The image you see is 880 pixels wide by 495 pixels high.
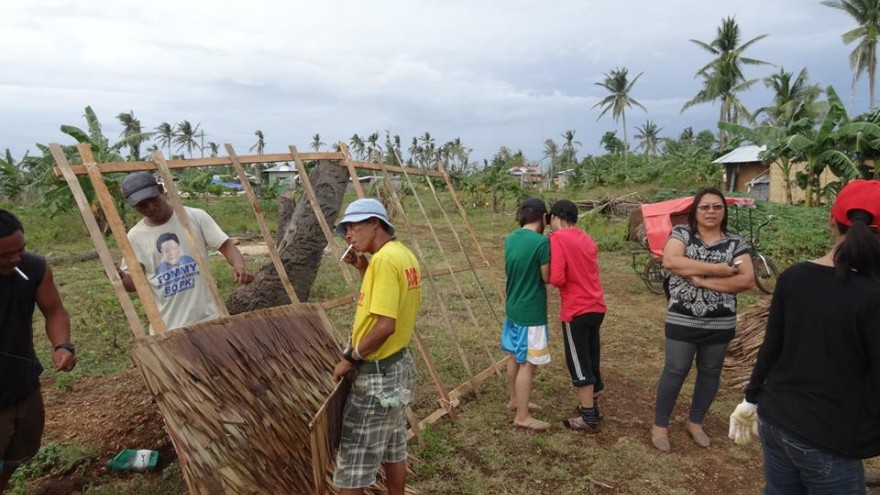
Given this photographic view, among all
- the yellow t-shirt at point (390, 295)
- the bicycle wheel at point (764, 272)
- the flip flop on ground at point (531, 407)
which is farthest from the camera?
the bicycle wheel at point (764, 272)

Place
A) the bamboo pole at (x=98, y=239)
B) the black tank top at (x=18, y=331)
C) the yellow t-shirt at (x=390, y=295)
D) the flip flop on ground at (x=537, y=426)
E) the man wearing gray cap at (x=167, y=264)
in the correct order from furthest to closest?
the flip flop on ground at (x=537, y=426), the man wearing gray cap at (x=167, y=264), the bamboo pole at (x=98, y=239), the black tank top at (x=18, y=331), the yellow t-shirt at (x=390, y=295)

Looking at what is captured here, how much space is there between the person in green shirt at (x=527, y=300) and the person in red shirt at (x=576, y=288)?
10 cm

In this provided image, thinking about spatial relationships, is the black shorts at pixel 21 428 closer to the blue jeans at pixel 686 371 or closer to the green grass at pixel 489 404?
the green grass at pixel 489 404

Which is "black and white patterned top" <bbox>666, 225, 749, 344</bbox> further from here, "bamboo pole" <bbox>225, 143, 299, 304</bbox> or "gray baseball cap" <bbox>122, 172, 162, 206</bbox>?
"gray baseball cap" <bbox>122, 172, 162, 206</bbox>

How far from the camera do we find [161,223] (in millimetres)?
2980

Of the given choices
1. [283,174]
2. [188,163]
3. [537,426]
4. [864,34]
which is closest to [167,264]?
[188,163]

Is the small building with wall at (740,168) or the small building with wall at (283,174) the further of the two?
the small building with wall at (283,174)

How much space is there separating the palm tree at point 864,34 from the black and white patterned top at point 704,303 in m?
31.7

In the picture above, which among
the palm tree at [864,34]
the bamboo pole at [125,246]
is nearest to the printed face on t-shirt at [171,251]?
the bamboo pole at [125,246]

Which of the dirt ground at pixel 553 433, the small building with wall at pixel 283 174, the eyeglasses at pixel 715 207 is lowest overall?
the dirt ground at pixel 553 433

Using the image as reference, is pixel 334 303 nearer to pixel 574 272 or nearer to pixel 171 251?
pixel 171 251

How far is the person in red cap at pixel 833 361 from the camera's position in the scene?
1.66 metres

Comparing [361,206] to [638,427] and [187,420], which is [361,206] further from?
[638,427]

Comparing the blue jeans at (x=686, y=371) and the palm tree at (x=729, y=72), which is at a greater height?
the palm tree at (x=729, y=72)
